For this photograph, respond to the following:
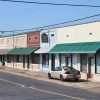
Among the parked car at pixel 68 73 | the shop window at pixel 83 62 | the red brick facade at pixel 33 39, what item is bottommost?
the parked car at pixel 68 73

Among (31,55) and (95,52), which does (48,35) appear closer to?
(31,55)

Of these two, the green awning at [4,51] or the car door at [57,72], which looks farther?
the green awning at [4,51]

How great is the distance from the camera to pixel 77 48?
3997cm

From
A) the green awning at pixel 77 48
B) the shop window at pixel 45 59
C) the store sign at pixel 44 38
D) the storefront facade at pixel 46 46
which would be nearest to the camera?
the green awning at pixel 77 48

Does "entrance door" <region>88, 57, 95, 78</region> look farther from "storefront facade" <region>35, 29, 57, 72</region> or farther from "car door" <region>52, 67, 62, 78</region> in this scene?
"storefront facade" <region>35, 29, 57, 72</region>

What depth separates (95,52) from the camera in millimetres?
36000

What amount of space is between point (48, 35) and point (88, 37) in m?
10.4

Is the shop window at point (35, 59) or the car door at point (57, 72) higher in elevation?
the shop window at point (35, 59)

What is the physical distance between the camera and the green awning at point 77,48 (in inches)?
1449

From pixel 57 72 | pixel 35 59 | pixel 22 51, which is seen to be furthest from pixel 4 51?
pixel 57 72

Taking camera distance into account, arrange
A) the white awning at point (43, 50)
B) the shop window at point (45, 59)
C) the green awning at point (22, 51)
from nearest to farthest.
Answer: the white awning at point (43, 50)
the shop window at point (45, 59)
the green awning at point (22, 51)

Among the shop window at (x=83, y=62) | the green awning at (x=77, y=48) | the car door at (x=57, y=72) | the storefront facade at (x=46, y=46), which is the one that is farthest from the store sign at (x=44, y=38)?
the car door at (x=57, y=72)

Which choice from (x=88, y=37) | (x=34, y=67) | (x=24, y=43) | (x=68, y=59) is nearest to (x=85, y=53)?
(x=88, y=37)

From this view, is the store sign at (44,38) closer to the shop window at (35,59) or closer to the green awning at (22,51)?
the green awning at (22,51)
